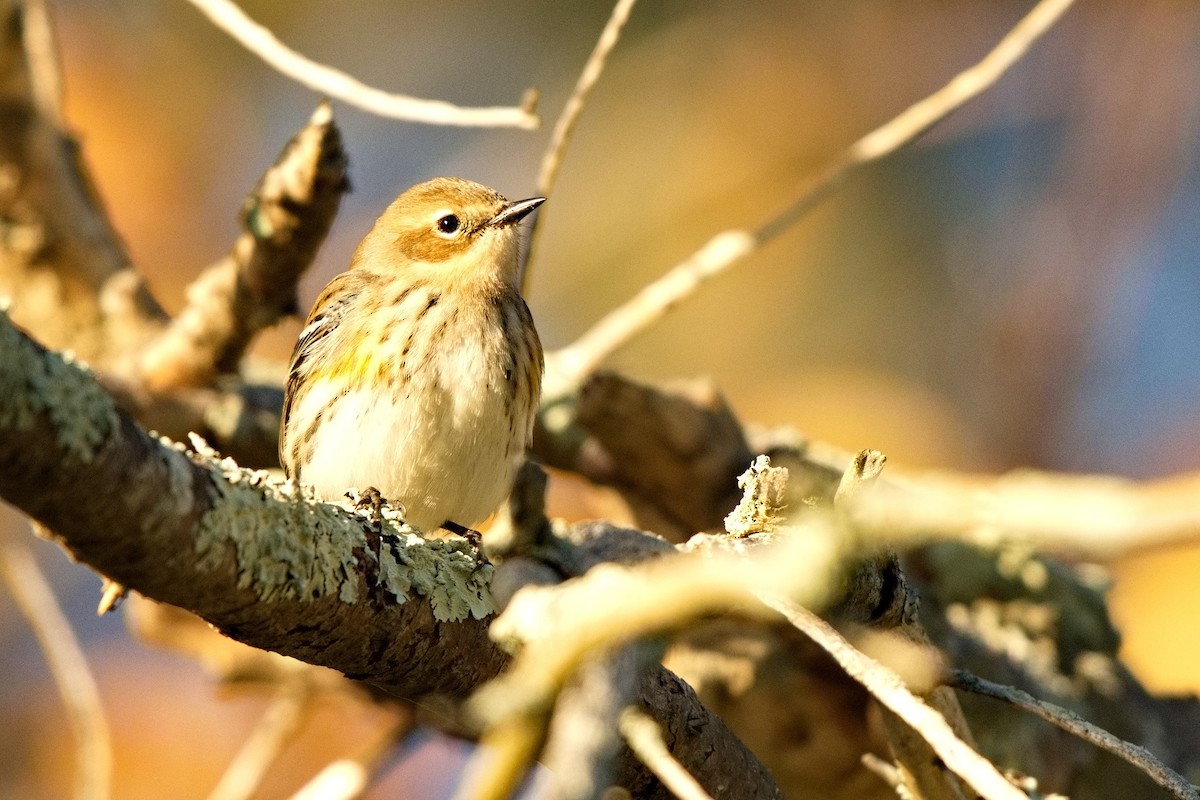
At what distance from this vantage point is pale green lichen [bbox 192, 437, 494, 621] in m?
2.17

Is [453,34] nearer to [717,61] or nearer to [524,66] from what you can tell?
[524,66]

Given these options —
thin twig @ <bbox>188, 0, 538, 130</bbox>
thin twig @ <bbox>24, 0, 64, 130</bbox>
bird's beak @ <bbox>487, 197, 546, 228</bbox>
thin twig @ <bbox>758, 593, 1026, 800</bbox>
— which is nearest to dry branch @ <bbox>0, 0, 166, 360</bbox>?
thin twig @ <bbox>24, 0, 64, 130</bbox>

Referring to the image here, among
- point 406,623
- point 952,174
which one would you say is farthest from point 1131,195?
point 406,623

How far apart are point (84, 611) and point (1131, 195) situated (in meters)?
6.71

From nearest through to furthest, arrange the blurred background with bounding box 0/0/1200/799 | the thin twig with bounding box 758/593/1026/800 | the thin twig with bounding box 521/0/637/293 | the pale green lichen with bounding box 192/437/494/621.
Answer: the thin twig with bounding box 758/593/1026/800
the pale green lichen with bounding box 192/437/494/621
the thin twig with bounding box 521/0/637/293
the blurred background with bounding box 0/0/1200/799

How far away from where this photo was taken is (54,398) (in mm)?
1775

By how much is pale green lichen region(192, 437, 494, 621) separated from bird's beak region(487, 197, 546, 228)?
2.31 m

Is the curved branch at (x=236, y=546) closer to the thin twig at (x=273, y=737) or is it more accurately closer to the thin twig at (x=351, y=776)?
the thin twig at (x=351, y=776)

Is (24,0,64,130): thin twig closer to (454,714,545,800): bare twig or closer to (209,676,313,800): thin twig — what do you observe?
(209,676,313,800): thin twig

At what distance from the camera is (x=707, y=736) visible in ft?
9.86

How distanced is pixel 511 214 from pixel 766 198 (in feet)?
10.8

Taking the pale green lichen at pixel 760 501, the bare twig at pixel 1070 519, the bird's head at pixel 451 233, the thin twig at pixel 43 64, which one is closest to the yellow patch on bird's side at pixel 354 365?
the bird's head at pixel 451 233

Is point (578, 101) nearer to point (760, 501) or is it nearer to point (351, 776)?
point (760, 501)

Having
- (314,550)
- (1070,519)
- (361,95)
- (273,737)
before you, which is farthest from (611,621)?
(273,737)
